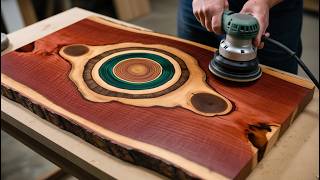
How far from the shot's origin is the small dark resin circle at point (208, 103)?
0.62 metres

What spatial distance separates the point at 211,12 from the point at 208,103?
19 centimetres

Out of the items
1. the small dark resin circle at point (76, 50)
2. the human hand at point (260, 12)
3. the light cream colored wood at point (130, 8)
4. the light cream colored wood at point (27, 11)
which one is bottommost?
the light cream colored wood at point (130, 8)

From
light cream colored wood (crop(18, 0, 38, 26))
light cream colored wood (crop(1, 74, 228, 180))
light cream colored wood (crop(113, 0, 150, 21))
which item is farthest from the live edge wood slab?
light cream colored wood (crop(113, 0, 150, 21))

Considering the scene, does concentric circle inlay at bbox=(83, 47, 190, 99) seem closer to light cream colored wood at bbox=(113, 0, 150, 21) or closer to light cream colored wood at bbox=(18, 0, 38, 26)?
light cream colored wood at bbox=(18, 0, 38, 26)

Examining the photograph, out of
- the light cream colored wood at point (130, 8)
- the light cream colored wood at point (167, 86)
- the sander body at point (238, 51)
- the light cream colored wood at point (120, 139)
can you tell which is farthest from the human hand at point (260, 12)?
the light cream colored wood at point (130, 8)

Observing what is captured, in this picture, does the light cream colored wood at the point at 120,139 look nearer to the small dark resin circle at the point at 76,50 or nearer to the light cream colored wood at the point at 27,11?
the small dark resin circle at the point at 76,50

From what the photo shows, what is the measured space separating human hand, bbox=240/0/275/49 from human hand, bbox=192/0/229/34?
0.17 feet

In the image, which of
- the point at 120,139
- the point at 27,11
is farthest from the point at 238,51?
the point at 27,11

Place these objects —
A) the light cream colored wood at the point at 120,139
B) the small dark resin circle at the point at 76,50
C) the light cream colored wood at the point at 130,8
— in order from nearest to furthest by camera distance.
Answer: the light cream colored wood at the point at 120,139 < the small dark resin circle at the point at 76,50 < the light cream colored wood at the point at 130,8

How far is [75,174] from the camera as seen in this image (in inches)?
25.8

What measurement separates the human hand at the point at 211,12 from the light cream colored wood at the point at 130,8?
1781 mm

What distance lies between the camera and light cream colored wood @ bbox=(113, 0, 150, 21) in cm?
249

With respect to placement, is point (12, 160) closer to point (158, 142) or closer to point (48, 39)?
point (48, 39)

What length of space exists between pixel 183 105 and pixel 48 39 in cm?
43
